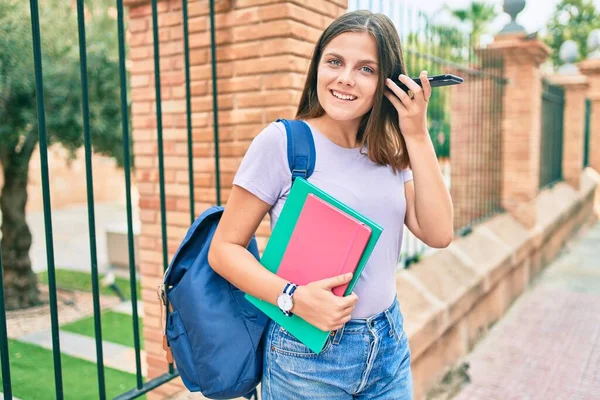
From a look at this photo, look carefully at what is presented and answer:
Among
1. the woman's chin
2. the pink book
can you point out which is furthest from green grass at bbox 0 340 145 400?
the woman's chin

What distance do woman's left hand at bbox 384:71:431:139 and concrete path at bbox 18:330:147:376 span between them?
158 inches

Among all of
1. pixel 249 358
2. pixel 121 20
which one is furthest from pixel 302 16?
pixel 249 358

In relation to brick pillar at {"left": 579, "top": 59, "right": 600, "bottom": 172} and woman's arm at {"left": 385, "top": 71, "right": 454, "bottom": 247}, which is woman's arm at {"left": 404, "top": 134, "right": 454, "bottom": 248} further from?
brick pillar at {"left": 579, "top": 59, "right": 600, "bottom": 172}

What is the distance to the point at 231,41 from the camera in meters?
2.88

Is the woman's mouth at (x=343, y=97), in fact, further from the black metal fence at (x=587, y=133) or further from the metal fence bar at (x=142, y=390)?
the black metal fence at (x=587, y=133)

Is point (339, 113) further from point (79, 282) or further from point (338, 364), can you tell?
point (79, 282)

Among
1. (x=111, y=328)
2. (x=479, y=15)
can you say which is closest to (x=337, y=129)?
(x=111, y=328)

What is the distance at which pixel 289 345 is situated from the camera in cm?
158

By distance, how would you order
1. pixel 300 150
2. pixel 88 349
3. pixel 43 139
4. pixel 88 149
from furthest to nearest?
pixel 88 349 < pixel 88 149 < pixel 43 139 < pixel 300 150

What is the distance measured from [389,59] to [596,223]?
39.3 feet

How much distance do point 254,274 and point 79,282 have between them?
7646 mm

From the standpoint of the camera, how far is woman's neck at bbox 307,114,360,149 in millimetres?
1636

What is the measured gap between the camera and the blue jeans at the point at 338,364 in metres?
1.57

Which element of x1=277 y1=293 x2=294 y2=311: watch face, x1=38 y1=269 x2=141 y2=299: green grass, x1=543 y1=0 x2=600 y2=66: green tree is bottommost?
x1=38 y1=269 x2=141 y2=299: green grass
